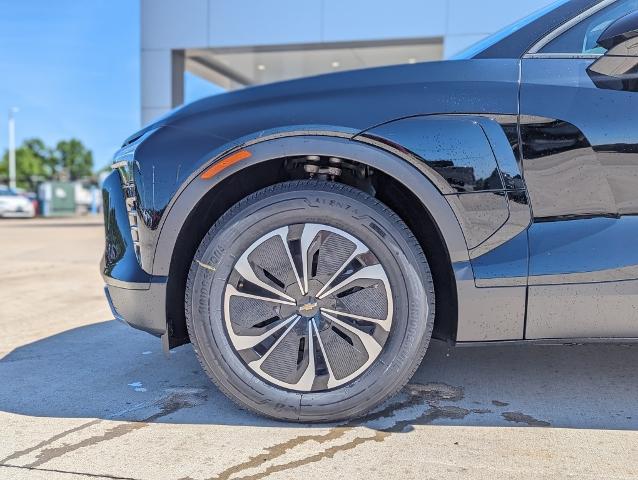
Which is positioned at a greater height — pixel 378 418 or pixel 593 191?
pixel 593 191

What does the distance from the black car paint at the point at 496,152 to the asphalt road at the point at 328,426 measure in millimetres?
368

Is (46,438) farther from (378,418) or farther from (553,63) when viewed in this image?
(553,63)

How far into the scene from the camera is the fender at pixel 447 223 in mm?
1742

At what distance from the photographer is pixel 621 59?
1.74 metres

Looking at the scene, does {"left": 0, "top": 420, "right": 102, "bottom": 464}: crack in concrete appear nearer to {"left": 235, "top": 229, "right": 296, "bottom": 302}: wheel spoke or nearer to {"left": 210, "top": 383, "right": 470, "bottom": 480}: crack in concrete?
{"left": 210, "top": 383, "right": 470, "bottom": 480}: crack in concrete

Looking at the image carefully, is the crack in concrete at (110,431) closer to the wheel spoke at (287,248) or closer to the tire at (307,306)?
the tire at (307,306)

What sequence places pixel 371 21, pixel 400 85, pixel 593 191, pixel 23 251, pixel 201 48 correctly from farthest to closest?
pixel 201 48
pixel 371 21
pixel 23 251
pixel 400 85
pixel 593 191

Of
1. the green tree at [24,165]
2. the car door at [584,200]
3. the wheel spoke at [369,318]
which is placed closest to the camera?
the car door at [584,200]

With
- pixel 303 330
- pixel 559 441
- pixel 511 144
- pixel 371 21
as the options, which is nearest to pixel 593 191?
pixel 511 144

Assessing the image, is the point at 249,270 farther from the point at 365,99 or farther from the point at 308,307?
the point at 365,99

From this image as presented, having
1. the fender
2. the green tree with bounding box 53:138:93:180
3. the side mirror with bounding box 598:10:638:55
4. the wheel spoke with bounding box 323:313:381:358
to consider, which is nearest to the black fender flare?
the fender

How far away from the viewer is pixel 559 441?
5.62ft

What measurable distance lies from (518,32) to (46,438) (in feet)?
7.37

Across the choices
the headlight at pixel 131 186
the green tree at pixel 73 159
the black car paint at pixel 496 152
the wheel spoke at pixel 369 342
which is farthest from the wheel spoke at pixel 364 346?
the green tree at pixel 73 159
